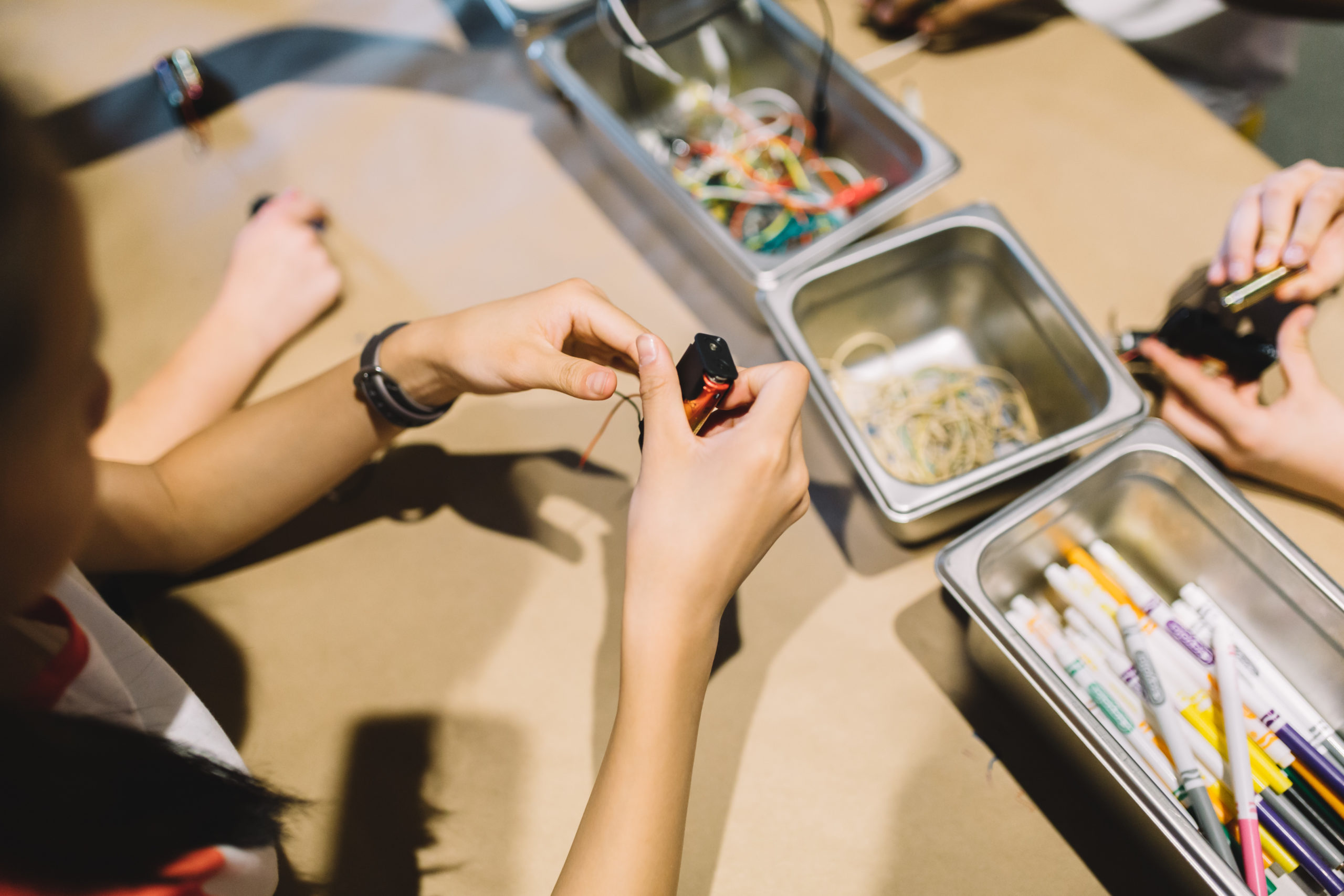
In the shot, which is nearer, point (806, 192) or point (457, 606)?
point (457, 606)

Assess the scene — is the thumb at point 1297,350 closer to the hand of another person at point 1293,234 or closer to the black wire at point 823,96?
the hand of another person at point 1293,234

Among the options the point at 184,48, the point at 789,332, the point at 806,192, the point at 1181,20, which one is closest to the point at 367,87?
the point at 184,48

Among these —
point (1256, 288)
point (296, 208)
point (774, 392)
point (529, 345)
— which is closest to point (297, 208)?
point (296, 208)

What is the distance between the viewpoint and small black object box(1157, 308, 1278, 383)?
797 mm

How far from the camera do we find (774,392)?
625 millimetres

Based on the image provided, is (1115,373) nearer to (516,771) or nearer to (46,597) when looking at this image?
(516,771)

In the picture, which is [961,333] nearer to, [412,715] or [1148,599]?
[1148,599]

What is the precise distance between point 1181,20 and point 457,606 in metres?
1.46

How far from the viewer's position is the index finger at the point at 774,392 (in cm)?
62

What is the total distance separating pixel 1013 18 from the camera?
1184mm

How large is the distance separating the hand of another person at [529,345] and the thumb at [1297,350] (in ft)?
2.29

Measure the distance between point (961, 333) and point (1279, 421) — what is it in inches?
14.0

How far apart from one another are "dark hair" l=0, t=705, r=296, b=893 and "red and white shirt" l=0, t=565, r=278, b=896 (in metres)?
0.02

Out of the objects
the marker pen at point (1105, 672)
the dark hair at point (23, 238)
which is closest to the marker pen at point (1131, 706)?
the marker pen at point (1105, 672)
